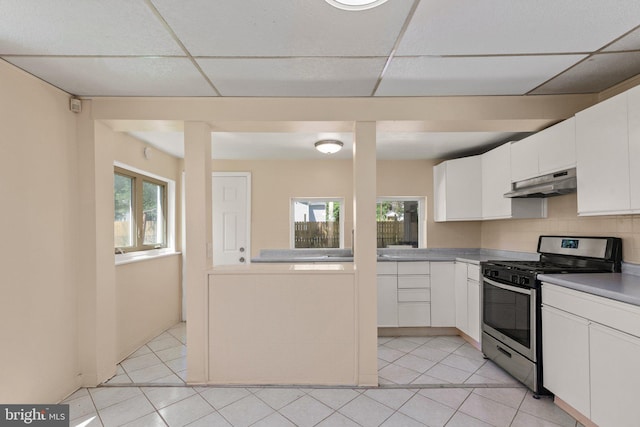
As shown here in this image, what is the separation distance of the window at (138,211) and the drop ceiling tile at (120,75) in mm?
1023

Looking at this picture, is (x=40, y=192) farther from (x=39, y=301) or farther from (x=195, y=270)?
(x=195, y=270)

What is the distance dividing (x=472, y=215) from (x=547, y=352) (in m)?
1.83

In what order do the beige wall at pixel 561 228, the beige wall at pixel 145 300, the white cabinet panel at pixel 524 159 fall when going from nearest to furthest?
the beige wall at pixel 561 228 < the white cabinet panel at pixel 524 159 < the beige wall at pixel 145 300

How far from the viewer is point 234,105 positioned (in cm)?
242

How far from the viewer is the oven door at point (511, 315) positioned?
→ 2293 mm

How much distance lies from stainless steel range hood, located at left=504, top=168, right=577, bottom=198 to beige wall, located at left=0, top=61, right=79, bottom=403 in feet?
12.1

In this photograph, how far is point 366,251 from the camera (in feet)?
7.98

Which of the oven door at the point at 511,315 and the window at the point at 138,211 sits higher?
the window at the point at 138,211

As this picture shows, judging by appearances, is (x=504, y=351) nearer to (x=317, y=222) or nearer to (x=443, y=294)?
(x=443, y=294)

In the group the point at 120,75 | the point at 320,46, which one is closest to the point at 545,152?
the point at 320,46

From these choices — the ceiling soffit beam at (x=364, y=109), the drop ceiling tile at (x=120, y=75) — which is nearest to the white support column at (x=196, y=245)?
the ceiling soffit beam at (x=364, y=109)

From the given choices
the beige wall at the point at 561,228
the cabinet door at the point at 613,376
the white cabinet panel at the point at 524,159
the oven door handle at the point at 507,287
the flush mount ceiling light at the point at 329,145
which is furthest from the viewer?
the flush mount ceiling light at the point at 329,145

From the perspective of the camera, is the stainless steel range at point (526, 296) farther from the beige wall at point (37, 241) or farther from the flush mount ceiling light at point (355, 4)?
the beige wall at point (37, 241)

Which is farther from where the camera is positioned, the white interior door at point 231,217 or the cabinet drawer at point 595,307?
the white interior door at point 231,217
